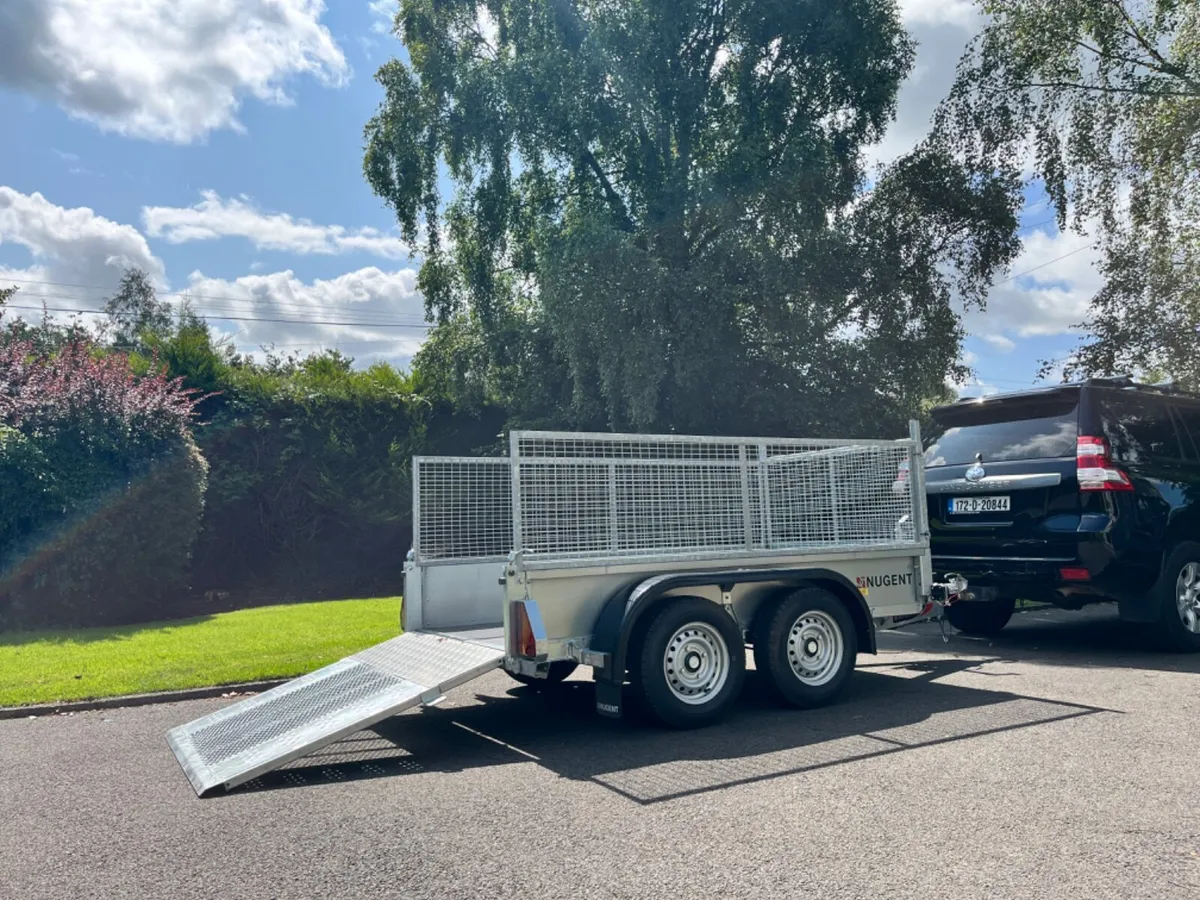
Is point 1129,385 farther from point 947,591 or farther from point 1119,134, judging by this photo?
point 1119,134

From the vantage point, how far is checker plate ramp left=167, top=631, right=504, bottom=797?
543cm

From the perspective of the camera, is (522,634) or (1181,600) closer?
(522,634)

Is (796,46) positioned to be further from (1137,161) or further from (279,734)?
(279,734)

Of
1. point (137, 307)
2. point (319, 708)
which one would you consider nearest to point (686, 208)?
point (319, 708)

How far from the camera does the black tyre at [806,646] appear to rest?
22.3 feet

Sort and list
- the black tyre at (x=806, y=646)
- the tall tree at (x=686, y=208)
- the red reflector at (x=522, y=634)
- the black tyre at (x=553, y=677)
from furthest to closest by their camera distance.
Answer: the tall tree at (x=686, y=208) < the black tyre at (x=553, y=677) < the black tyre at (x=806, y=646) < the red reflector at (x=522, y=634)

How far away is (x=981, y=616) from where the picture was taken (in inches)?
416

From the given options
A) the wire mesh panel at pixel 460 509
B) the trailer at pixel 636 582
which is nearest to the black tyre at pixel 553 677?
the trailer at pixel 636 582

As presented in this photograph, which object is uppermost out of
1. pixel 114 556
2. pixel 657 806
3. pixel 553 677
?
pixel 114 556

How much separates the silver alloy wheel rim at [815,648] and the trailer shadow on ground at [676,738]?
252mm

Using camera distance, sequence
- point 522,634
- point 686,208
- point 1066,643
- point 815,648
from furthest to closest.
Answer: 1. point 686,208
2. point 1066,643
3. point 815,648
4. point 522,634

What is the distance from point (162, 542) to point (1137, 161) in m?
16.3

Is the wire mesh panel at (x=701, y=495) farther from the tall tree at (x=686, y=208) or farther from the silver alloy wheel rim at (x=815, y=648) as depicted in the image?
the tall tree at (x=686, y=208)

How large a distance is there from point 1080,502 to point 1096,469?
1.01 ft
